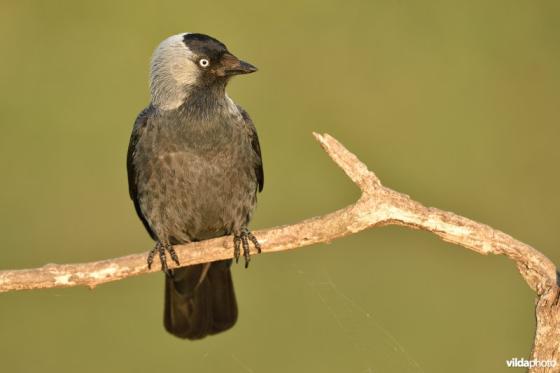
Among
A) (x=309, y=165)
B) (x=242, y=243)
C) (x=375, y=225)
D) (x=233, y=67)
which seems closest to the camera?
(x=375, y=225)

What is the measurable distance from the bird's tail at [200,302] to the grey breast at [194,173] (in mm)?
534

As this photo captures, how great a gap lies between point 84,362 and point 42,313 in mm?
681

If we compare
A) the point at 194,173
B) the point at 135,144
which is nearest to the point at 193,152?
the point at 194,173

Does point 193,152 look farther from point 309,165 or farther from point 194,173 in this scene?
point 309,165

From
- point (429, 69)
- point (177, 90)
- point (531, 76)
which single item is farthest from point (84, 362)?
point (531, 76)

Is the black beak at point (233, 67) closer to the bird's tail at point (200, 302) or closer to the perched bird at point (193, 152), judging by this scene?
the perched bird at point (193, 152)

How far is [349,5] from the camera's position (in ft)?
31.6

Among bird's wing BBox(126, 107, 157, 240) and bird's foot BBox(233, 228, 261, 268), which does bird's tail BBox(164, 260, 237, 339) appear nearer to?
bird's wing BBox(126, 107, 157, 240)

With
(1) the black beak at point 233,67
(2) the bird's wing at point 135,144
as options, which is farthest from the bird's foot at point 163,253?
(1) the black beak at point 233,67

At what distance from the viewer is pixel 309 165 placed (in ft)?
28.4

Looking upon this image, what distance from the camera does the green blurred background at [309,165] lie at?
7.53 metres

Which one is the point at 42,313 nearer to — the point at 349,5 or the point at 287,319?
the point at 287,319

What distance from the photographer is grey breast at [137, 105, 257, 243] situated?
20.4 feet

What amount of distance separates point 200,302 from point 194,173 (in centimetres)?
114
